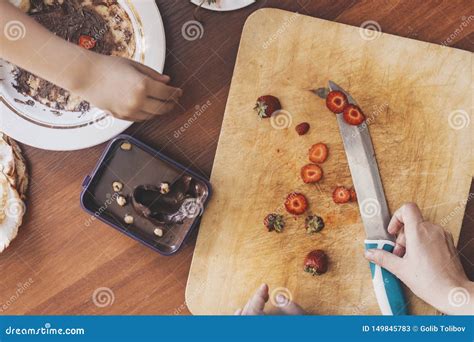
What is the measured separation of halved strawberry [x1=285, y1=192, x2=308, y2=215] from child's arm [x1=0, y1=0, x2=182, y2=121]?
38 cm

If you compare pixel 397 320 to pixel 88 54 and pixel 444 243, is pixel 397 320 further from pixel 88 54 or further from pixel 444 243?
pixel 88 54

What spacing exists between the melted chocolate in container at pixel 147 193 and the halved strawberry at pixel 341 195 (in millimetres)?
277

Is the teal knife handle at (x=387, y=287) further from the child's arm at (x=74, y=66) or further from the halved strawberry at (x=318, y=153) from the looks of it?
the child's arm at (x=74, y=66)

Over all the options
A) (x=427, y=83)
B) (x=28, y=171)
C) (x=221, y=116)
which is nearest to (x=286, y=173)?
(x=221, y=116)

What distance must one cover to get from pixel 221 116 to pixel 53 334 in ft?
2.00

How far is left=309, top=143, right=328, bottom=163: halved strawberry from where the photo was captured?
1182mm

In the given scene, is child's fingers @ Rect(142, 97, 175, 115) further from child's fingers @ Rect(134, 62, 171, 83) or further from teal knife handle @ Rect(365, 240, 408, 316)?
teal knife handle @ Rect(365, 240, 408, 316)

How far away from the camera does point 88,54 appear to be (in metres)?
1.08

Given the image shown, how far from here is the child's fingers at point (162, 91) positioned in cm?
111

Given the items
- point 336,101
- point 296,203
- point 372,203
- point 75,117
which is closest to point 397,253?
point 372,203

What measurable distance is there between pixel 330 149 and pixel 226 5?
1.25ft

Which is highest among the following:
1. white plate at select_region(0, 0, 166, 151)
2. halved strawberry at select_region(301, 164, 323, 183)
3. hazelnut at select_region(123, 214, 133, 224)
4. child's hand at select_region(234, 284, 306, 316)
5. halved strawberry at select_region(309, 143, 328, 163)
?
white plate at select_region(0, 0, 166, 151)

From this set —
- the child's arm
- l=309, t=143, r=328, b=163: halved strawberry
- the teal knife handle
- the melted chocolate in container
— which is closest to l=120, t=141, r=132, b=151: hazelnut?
the melted chocolate in container

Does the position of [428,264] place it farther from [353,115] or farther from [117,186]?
[117,186]
